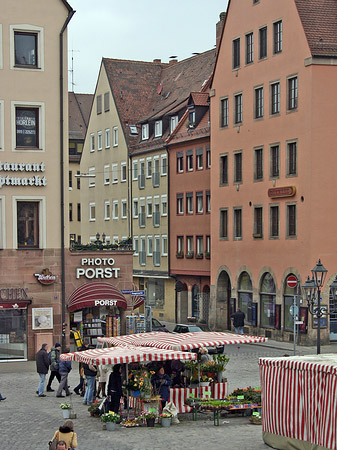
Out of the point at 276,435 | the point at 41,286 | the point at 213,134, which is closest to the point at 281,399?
the point at 276,435

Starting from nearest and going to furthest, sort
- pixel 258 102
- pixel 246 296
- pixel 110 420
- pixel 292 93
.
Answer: pixel 110 420
pixel 292 93
pixel 258 102
pixel 246 296

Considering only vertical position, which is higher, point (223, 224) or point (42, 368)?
point (223, 224)

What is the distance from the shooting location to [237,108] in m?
57.1

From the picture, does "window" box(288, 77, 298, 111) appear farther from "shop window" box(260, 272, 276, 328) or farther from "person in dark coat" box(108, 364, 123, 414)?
"person in dark coat" box(108, 364, 123, 414)

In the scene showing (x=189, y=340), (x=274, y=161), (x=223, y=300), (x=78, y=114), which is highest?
(x=78, y=114)

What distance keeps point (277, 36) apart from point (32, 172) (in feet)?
56.0

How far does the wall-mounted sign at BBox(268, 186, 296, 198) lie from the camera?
165 ft

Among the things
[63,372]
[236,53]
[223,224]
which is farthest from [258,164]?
[63,372]

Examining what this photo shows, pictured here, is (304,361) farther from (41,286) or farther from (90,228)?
(90,228)

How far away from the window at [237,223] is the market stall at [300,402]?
1373 inches

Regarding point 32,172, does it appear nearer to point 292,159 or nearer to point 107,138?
point 292,159

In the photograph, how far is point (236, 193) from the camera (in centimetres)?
5719

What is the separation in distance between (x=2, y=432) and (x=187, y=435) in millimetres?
4588

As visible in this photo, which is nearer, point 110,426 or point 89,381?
point 110,426
